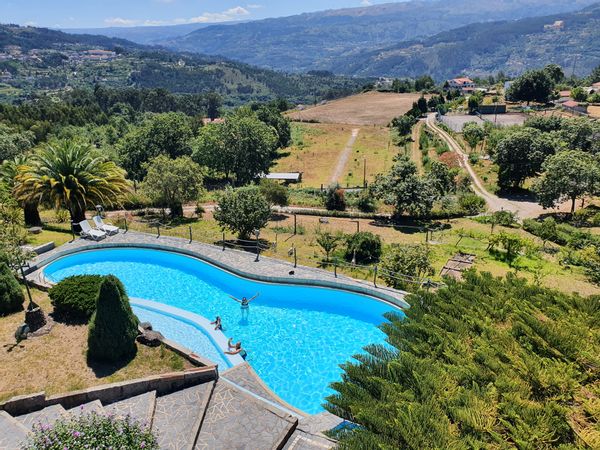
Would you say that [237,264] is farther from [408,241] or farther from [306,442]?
[408,241]

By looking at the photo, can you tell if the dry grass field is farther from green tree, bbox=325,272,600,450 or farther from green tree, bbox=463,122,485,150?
green tree, bbox=325,272,600,450

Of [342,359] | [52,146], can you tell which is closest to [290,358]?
[342,359]

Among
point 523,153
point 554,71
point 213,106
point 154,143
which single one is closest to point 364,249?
point 523,153

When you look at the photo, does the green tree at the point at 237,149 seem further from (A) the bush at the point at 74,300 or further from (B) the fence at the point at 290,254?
(A) the bush at the point at 74,300

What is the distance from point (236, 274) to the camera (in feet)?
71.6

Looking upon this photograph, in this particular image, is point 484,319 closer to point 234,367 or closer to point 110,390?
point 234,367

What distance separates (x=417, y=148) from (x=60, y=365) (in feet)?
211

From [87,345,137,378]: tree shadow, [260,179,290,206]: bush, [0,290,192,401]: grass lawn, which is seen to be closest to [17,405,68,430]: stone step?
[0,290,192,401]: grass lawn

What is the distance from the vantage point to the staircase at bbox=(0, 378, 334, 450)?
431 inches

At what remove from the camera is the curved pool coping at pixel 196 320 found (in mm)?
15742

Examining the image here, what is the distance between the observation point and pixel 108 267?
76.6 feet

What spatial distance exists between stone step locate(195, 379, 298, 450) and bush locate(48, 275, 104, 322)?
6.61m

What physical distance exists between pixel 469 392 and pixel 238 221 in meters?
19.1

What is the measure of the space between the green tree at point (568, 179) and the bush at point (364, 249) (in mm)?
21716
